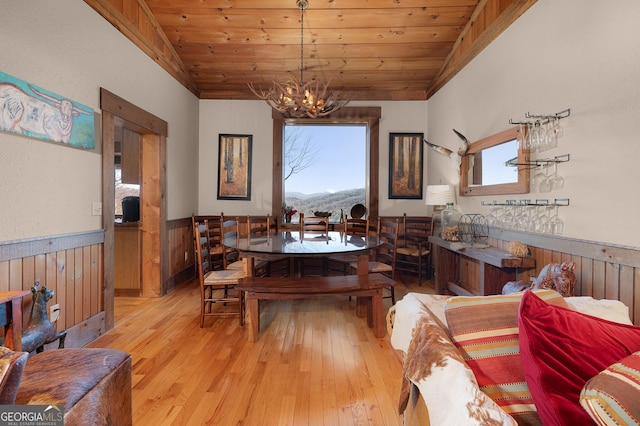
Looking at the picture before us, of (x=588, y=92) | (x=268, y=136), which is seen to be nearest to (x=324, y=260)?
(x=268, y=136)

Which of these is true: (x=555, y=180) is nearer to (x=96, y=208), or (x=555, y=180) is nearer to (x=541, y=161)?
(x=541, y=161)

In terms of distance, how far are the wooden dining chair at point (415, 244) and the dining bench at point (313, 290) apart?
188cm

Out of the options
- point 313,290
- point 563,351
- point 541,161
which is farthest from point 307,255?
point 541,161

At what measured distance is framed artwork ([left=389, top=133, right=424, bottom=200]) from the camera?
203 inches

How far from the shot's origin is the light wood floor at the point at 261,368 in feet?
5.75

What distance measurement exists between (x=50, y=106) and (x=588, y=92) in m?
3.78

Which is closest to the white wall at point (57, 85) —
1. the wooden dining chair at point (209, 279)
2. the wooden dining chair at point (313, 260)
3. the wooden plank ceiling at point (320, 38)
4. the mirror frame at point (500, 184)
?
the wooden plank ceiling at point (320, 38)

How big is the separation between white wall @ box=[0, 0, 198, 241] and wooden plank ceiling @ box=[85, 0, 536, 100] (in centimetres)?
30

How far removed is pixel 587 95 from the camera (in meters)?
2.06

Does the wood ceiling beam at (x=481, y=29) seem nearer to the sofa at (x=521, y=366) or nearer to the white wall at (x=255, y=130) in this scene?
the white wall at (x=255, y=130)

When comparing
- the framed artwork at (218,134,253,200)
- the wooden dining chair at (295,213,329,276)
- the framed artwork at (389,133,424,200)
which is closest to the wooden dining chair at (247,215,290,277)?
the wooden dining chair at (295,213,329,276)

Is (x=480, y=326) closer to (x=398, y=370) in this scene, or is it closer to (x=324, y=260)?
(x=398, y=370)

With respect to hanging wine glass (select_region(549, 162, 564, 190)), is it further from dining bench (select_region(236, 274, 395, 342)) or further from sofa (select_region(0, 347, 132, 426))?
sofa (select_region(0, 347, 132, 426))

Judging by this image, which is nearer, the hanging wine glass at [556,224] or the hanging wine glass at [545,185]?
the hanging wine glass at [556,224]
